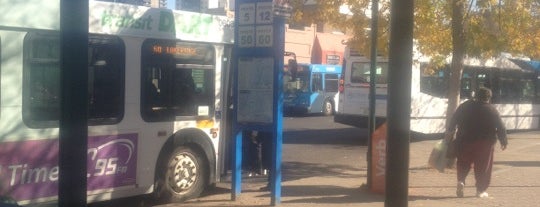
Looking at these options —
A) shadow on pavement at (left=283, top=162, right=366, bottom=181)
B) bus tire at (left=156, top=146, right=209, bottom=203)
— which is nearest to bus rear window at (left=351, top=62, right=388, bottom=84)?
shadow on pavement at (left=283, top=162, right=366, bottom=181)

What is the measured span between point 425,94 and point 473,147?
10.3m

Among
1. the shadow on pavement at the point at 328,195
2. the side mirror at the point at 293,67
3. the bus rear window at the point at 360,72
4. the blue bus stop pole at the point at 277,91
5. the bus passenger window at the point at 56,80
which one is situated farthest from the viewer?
the bus rear window at the point at 360,72

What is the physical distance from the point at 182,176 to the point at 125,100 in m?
1.50

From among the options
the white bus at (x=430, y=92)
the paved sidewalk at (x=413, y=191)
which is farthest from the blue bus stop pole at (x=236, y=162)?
the white bus at (x=430, y=92)

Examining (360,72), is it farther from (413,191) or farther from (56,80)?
(56,80)

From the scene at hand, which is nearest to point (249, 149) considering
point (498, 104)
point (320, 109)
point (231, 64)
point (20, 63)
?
point (231, 64)

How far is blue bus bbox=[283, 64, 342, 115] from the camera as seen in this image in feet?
105

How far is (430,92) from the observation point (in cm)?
2052

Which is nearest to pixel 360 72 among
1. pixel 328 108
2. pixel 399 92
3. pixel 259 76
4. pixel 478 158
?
pixel 478 158

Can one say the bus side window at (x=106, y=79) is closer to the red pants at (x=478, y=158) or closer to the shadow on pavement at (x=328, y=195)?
the shadow on pavement at (x=328, y=195)

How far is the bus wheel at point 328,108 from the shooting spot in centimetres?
3275

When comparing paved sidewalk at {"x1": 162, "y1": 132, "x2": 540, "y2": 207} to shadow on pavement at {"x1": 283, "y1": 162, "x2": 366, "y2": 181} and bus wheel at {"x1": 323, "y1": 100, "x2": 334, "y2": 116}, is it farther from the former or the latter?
bus wheel at {"x1": 323, "y1": 100, "x2": 334, "y2": 116}

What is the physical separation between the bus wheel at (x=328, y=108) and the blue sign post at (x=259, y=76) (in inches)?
917

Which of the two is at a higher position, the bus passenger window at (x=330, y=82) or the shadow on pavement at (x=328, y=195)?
the bus passenger window at (x=330, y=82)
